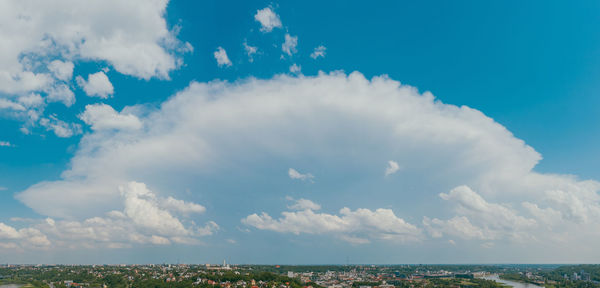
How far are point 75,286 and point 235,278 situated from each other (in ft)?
191

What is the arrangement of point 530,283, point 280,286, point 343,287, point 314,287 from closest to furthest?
point 280,286 → point 314,287 → point 343,287 → point 530,283

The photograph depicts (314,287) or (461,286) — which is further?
(461,286)

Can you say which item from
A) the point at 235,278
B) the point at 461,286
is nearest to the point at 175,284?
the point at 235,278

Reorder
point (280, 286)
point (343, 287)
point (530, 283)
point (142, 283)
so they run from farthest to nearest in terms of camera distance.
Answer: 1. point (530, 283)
2. point (343, 287)
3. point (142, 283)
4. point (280, 286)

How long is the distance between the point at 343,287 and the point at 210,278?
139 ft

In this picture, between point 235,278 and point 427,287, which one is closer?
point 235,278

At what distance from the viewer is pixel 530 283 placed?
522ft

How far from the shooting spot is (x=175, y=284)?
107 metres

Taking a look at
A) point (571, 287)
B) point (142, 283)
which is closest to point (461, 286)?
point (571, 287)

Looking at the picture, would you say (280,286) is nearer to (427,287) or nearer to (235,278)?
(235,278)

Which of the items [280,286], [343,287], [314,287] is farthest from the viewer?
[343,287]

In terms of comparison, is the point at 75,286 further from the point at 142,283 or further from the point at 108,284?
the point at 142,283

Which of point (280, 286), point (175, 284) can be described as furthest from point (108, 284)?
point (280, 286)

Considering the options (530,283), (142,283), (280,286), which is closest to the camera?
(280,286)
